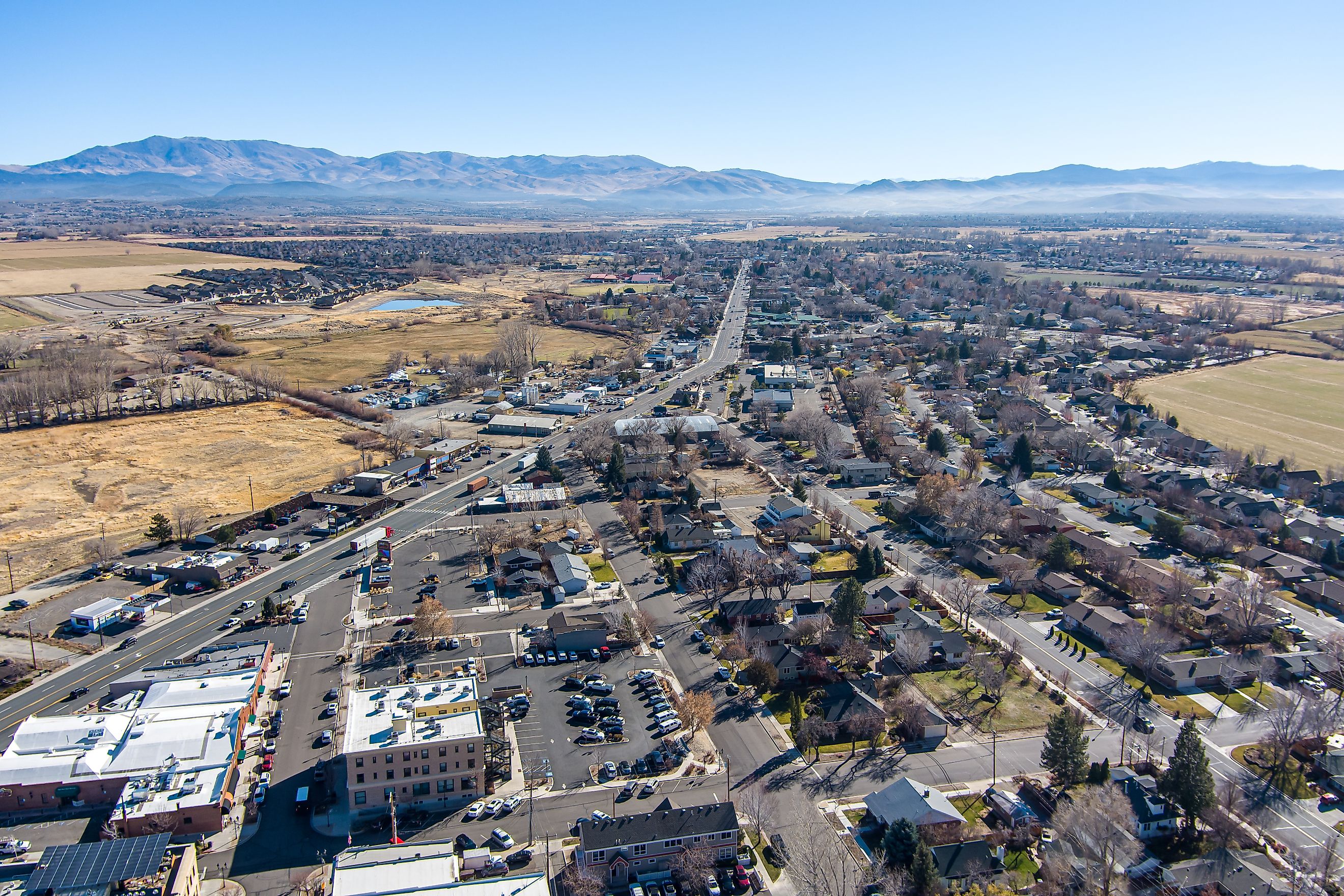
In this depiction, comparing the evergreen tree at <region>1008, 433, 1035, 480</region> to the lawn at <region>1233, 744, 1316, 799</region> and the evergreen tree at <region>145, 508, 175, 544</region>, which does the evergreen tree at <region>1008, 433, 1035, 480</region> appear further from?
the evergreen tree at <region>145, 508, 175, 544</region>

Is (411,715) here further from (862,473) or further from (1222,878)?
(862,473)

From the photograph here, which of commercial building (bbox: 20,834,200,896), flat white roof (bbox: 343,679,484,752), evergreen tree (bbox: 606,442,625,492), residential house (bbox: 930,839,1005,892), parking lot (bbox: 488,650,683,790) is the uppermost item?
evergreen tree (bbox: 606,442,625,492)

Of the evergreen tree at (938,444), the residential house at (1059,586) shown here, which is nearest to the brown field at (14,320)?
the evergreen tree at (938,444)

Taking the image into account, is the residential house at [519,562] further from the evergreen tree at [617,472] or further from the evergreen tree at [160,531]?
the evergreen tree at [160,531]

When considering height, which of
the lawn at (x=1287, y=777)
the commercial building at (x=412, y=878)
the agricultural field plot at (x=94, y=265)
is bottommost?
the lawn at (x=1287, y=777)

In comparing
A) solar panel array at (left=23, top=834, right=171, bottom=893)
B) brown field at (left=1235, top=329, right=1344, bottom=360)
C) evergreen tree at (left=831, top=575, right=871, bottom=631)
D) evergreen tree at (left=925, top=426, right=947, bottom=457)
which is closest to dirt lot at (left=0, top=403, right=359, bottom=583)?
solar panel array at (left=23, top=834, right=171, bottom=893)

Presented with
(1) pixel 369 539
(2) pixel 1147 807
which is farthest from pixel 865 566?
(1) pixel 369 539
